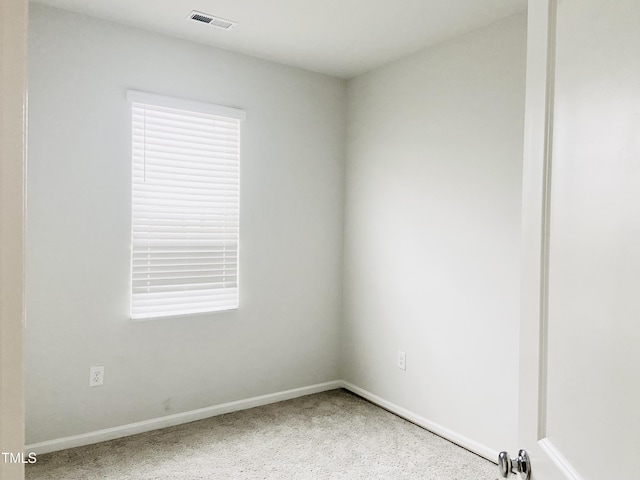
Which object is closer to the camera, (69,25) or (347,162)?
(69,25)

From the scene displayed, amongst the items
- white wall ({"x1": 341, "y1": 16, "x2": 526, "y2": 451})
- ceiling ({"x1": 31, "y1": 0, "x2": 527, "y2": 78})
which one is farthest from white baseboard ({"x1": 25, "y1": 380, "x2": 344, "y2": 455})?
ceiling ({"x1": 31, "y1": 0, "x2": 527, "y2": 78})

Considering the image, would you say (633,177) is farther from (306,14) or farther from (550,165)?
(306,14)

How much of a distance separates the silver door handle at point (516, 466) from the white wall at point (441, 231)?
179 centimetres

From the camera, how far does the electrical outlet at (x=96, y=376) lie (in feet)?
9.36

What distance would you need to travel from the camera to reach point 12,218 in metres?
0.53

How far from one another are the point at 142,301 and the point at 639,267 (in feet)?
9.51

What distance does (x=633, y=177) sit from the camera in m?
0.58

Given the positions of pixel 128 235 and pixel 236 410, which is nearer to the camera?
pixel 128 235

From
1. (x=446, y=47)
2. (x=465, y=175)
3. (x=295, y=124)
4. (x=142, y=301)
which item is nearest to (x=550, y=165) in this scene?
(x=465, y=175)

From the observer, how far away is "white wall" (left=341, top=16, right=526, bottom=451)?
2721 mm

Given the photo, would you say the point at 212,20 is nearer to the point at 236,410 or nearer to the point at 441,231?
the point at 441,231

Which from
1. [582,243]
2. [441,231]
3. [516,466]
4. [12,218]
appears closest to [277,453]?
[441,231]

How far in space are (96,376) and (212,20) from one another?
88.8 inches

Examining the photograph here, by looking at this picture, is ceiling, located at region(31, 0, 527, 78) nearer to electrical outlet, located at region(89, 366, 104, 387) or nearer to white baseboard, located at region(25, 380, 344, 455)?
electrical outlet, located at region(89, 366, 104, 387)
